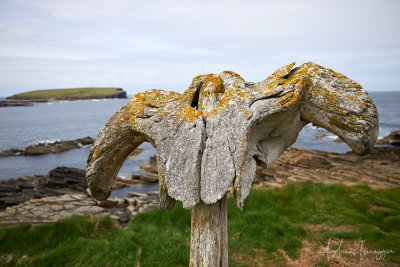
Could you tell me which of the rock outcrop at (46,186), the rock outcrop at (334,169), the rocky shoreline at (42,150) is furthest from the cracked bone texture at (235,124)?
the rocky shoreline at (42,150)

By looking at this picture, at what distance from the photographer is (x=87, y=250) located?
7941 millimetres

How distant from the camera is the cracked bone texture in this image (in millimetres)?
4109

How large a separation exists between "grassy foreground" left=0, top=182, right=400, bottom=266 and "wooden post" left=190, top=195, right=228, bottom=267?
3066mm

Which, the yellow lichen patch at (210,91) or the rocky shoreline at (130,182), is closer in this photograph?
the yellow lichen patch at (210,91)

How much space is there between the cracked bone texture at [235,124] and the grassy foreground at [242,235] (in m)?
4.20

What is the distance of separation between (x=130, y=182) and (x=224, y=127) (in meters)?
22.6

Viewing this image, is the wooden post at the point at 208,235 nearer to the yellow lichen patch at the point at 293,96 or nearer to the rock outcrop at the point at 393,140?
the yellow lichen patch at the point at 293,96

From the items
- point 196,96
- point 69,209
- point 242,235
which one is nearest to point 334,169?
point 242,235

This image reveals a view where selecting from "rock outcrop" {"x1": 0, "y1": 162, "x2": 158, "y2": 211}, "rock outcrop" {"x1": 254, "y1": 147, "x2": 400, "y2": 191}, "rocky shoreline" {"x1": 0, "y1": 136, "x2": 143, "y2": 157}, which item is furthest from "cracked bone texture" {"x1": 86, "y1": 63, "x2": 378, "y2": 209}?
"rocky shoreline" {"x1": 0, "y1": 136, "x2": 143, "y2": 157}

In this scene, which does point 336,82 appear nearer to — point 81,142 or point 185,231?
point 185,231

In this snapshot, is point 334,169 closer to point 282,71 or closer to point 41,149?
point 282,71

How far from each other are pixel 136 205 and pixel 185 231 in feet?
20.7

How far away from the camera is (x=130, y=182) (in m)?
25.2

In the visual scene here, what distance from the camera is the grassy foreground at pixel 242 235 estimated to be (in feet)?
25.0
